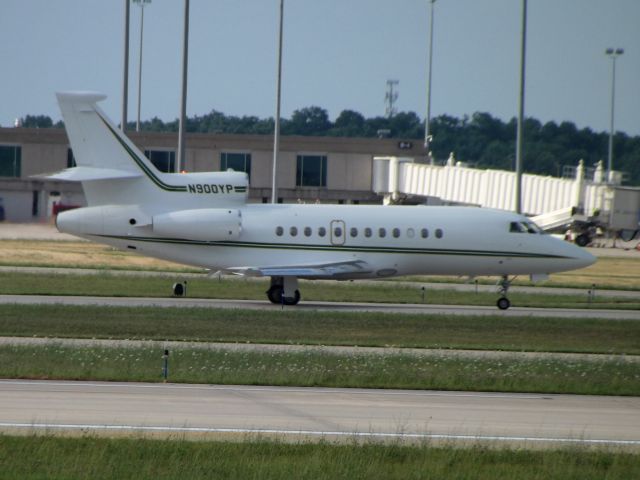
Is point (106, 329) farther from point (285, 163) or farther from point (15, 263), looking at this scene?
point (285, 163)

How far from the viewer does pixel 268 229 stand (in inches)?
1420

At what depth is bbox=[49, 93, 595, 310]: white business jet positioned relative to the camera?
35.0 m

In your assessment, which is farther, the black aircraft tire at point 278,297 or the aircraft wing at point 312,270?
the black aircraft tire at point 278,297

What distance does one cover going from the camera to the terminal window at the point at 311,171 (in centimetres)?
8406

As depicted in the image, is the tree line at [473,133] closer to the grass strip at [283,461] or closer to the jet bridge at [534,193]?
the jet bridge at [534,193]

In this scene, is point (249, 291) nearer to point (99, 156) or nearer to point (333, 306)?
point (333, 306)

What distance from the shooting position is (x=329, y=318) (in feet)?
104

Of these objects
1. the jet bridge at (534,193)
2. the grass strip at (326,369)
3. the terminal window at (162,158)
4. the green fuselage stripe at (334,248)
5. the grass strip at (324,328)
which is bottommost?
the grass strip at (324,328)

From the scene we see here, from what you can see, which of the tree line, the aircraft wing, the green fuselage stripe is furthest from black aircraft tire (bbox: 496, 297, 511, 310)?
the tree line

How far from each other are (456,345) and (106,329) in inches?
345

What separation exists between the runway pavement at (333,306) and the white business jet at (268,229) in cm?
98

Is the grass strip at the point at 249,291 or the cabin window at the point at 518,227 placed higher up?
the cabin window at the point at 518,227

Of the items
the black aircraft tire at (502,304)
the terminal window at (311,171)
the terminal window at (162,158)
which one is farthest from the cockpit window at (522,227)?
the terminal window at (162,158)

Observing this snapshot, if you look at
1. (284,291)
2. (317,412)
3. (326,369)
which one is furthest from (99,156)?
(317,412)
